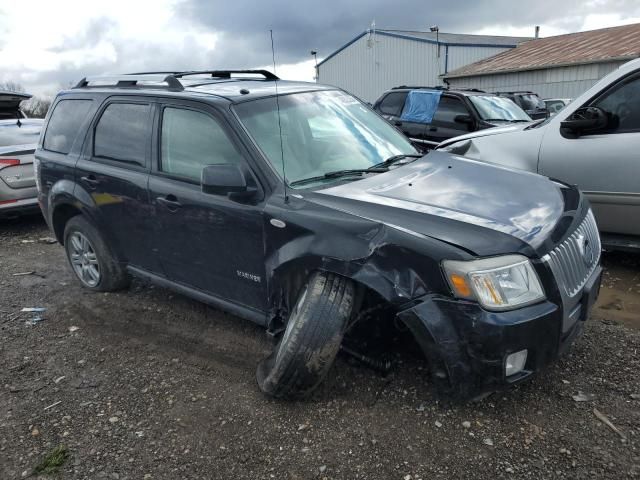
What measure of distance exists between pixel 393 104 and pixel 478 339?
7.82 m

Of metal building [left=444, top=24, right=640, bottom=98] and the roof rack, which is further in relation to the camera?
metal building [left=444, top=24, right=640, bottom=98]

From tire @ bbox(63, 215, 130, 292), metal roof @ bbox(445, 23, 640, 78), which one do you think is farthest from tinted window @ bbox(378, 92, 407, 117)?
metal roof @ bbox(445, 23, 640, 78)

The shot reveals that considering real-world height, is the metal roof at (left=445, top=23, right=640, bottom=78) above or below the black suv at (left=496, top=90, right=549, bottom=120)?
above

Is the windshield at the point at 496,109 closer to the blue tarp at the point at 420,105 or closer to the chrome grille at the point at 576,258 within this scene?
the blue tarp at the point at 420,105

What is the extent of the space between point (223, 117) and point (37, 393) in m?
2.13

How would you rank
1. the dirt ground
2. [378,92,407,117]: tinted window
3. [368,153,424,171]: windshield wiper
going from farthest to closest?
1. [378,92,407,117]: tinted window
2. [368,153,424,171]: windshield wiper
3. the dirt ground

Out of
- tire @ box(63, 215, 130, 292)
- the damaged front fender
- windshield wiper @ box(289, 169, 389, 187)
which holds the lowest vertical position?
tire @ box(63, 215, 130, 292)

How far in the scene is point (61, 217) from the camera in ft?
15.9

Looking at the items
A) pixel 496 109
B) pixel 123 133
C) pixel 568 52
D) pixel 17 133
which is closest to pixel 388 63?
pixel 568 52

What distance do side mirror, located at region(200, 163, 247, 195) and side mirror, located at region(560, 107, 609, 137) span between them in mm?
3082

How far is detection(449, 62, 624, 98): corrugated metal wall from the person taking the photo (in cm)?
2036

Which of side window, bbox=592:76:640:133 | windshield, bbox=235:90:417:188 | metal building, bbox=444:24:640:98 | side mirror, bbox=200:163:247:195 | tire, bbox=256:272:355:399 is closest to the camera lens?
tire, bbox=256:272:355:399

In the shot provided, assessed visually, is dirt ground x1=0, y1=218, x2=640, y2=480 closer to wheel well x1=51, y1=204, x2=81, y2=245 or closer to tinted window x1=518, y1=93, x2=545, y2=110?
wheel well x1=51, y1=204, x2=81, y2=245

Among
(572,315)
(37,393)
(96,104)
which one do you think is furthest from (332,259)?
(96,104)
